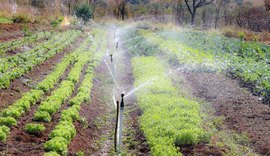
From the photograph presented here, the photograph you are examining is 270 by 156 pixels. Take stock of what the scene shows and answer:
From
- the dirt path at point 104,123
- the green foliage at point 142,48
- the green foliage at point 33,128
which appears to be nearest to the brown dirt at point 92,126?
the dirt path at point 104,123

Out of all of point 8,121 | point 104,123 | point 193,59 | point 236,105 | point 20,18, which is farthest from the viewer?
point 20,18

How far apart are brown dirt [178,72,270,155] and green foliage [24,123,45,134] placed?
18.1 ft

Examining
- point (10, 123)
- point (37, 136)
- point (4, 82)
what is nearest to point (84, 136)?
point (37, 136)

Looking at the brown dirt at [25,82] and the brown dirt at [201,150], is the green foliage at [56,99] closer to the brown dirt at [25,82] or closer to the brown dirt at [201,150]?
the brown dirt at [25,82]

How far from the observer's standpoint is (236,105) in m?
12.2

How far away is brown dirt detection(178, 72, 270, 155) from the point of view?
9.65m

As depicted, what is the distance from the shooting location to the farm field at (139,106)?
8.75 meters

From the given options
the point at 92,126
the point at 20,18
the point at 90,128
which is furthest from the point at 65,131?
the point at 20,18

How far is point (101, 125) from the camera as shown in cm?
1138

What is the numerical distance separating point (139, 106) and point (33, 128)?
442 cm

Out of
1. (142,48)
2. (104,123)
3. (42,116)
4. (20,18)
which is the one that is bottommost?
(104,123)

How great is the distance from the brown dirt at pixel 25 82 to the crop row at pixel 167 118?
4.13m

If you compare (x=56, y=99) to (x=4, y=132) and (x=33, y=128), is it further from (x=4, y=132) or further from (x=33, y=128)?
(x=4, y=132)

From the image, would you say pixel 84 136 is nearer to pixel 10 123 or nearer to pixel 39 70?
pixel 10 123
